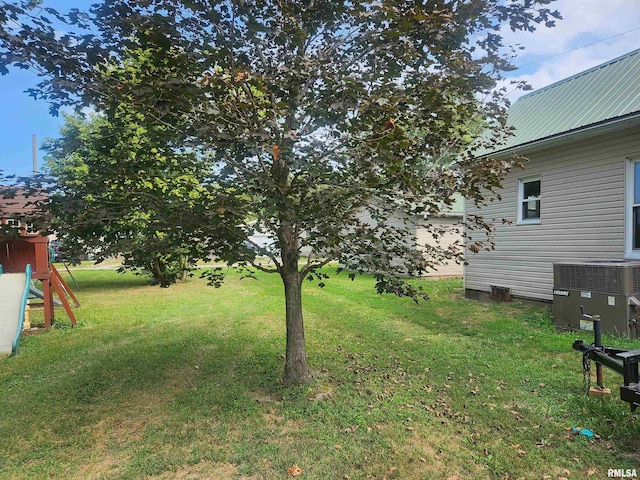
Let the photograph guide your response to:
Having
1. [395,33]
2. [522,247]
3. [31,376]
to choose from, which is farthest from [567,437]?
[522,247]

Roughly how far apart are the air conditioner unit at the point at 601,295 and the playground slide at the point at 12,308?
838 centimetres

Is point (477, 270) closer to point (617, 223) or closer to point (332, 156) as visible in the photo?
point (617, 223)

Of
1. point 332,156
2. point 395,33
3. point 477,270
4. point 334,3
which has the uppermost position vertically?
point 334,3

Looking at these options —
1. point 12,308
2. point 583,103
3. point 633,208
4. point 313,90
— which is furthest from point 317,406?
point 583,103

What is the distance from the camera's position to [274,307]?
8891 millimetres

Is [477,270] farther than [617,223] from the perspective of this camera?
Yes

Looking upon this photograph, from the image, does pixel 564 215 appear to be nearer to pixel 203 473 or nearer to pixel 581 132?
pixel 581 132

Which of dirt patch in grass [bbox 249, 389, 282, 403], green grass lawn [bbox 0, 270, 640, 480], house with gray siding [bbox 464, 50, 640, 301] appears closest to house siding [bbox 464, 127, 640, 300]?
house with gray siding [bbox 464, 50, 640, 301]

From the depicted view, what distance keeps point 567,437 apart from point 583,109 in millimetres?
6459

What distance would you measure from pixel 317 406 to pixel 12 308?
17.7 feet

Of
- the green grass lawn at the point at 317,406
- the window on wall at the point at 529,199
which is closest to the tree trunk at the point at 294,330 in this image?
the green grass lawn at the point at 317,406

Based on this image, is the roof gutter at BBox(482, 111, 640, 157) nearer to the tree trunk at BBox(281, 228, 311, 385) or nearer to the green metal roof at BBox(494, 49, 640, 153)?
the green metal roof at BBox(494, 49, 640, 153)

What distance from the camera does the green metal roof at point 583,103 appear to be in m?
6.57

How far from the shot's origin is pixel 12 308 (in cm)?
621
